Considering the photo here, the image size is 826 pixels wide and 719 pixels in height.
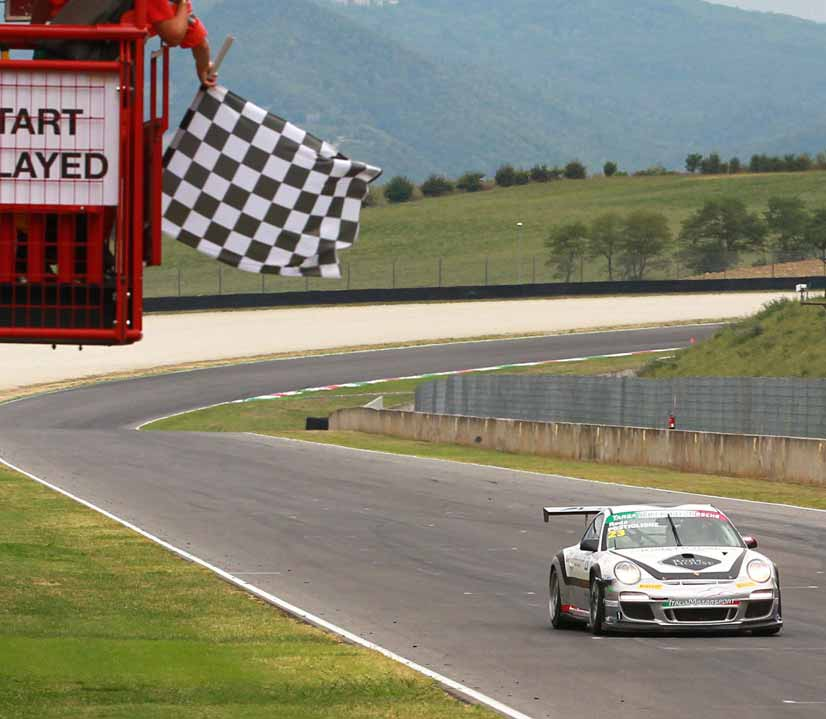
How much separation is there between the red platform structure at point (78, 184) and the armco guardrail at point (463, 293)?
255ft

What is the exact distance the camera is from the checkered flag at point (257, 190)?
9.21 metres

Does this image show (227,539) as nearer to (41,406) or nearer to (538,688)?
(538,688)

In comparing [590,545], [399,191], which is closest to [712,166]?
[399,191]

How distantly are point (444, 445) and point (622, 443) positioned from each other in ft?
31.9

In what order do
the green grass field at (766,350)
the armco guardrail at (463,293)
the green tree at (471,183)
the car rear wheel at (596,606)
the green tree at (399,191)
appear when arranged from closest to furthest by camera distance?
the car rear wheel at (596,606)
the green grass field at (766,350)
the armco guardrail at (463,293)
the green tree at (399,191)
the green tree at (471,183)

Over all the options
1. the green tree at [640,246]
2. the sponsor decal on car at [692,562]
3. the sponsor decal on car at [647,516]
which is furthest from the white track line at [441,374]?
the sponsor decal on car at [692,562]

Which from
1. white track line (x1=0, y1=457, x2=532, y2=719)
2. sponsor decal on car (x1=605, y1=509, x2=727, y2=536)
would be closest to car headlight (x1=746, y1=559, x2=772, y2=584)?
sponsor decal on car (x1=605, y1=509, x2=727, y2=536)

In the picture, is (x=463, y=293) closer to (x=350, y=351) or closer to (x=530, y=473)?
(x=350, y=351)

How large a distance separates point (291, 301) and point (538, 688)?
7571 centimetres

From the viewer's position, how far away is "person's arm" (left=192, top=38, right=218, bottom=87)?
28.8 ft

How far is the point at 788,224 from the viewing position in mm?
120062

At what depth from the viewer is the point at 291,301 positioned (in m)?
88.0

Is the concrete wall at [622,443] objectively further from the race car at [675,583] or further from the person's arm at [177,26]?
the person's arm at [177,26]

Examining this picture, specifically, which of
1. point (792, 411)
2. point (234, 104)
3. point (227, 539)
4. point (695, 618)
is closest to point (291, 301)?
point (792, 411)
